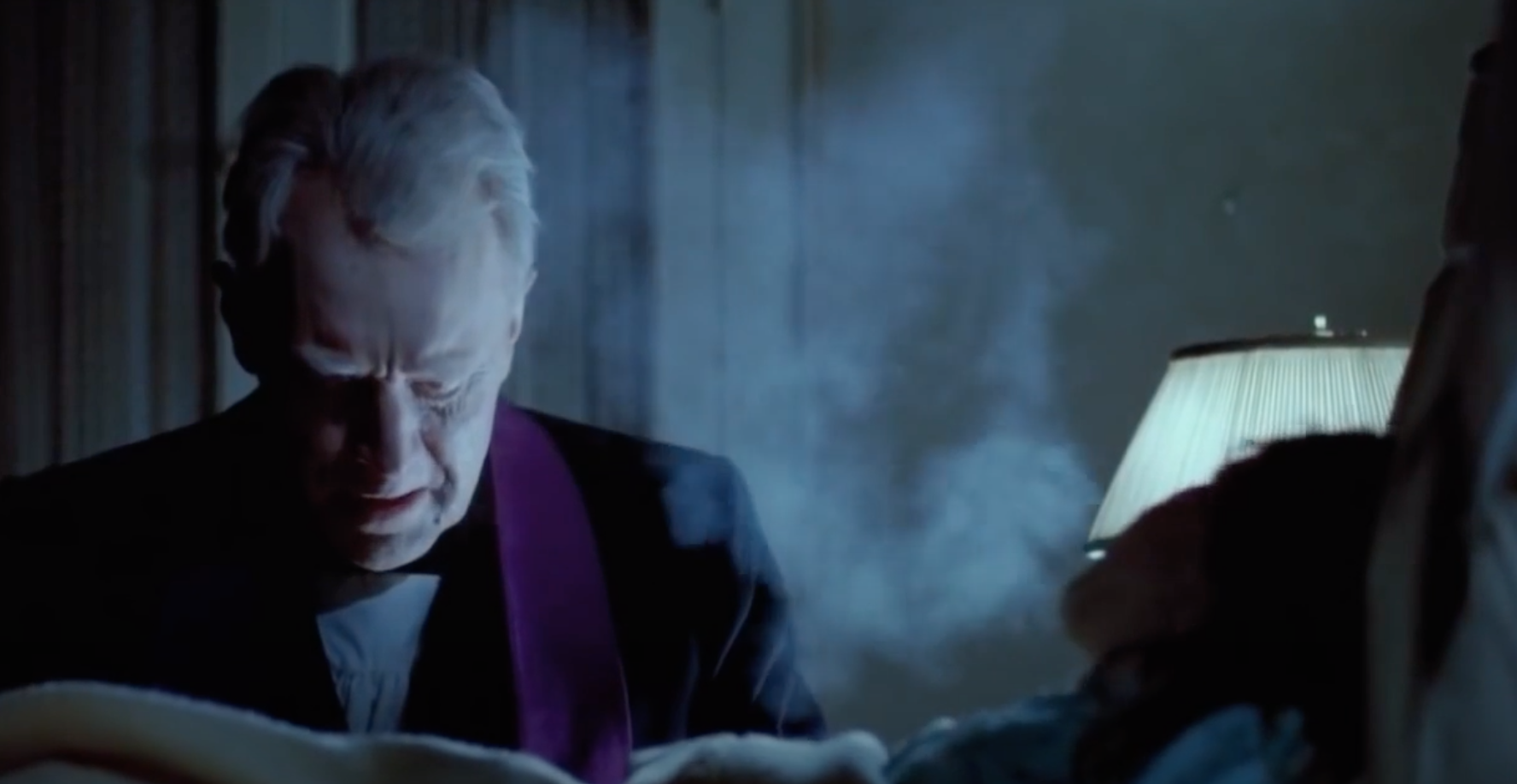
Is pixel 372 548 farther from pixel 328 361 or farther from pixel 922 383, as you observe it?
pixel 922 383

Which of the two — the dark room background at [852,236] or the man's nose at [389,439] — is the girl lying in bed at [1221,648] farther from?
the man's nose at [389,439]

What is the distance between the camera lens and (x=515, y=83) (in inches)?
40.3

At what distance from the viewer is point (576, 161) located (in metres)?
1.02

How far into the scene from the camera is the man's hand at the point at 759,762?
3.08 ft

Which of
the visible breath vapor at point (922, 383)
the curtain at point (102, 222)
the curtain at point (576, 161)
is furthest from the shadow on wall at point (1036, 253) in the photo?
the curtain at point (102, 222)

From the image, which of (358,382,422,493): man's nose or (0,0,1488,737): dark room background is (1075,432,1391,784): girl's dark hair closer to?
(0,0,1488,737): dark room background

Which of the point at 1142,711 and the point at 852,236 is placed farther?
the point at 852,236

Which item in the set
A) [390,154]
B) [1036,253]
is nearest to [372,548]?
[390,154]

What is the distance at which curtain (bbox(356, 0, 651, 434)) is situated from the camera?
1.01 meters

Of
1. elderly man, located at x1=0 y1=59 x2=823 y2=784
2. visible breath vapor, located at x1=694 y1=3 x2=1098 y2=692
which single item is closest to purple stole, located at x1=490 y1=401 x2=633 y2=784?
elderly man, located at x1=0 y1=59 x2=823 y2=784

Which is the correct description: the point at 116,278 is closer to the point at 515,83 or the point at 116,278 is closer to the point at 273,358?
the point at 273,358

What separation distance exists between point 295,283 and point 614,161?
0.21 meters

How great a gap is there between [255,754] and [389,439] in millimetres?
196

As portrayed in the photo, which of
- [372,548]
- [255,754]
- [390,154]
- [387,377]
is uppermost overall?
[390,154]
